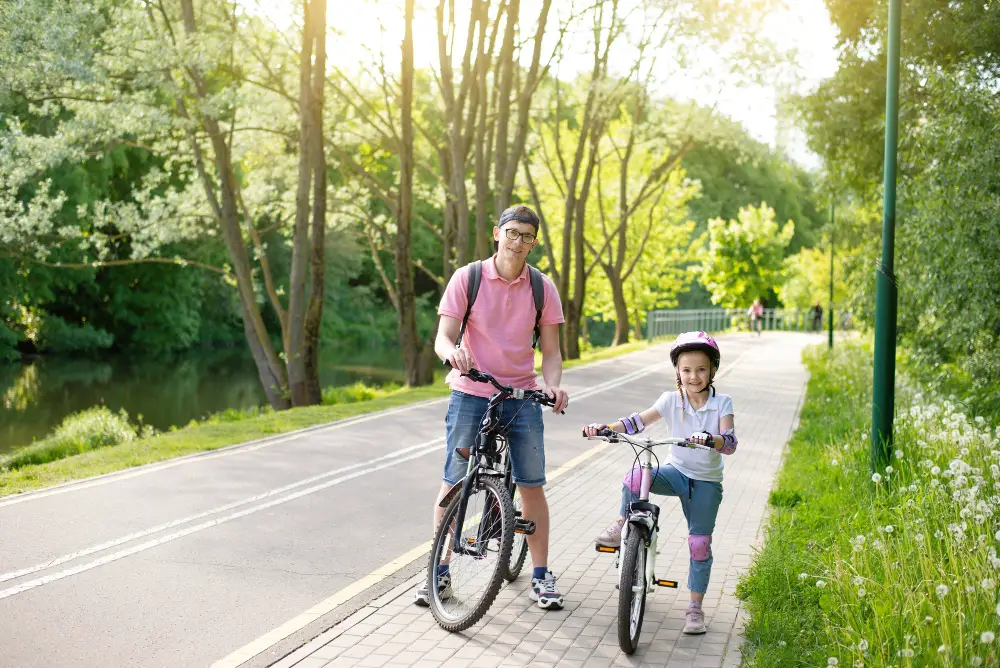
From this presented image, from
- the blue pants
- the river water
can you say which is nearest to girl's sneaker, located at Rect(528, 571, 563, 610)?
the blue pants

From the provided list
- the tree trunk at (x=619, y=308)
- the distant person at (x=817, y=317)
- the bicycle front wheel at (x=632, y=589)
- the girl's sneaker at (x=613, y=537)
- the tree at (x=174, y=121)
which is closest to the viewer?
the bicycle front wheel at (x=632, y=589)

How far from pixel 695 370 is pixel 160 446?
902 cm

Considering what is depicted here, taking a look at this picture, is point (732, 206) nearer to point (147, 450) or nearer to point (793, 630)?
point (147, 450)

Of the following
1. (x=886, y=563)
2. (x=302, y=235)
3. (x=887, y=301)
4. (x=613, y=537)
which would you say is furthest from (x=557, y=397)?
(x=302, y=235)

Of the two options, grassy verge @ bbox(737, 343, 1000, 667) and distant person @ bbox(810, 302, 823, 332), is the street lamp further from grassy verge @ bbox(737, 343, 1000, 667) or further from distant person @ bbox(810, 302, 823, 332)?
distant person @ bbox(810, 302, 823, 332)

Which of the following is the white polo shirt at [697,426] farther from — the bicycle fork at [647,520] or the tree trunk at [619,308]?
the tree trunk at [619,308]

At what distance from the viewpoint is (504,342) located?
575 cm

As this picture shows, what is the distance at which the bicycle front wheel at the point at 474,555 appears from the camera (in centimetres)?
539

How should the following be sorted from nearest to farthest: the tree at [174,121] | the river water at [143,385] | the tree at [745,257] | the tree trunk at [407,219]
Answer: the tree at [174,121] → the tree trunk at [407,219] → the river water at [143,385] → the tree at [745,257]

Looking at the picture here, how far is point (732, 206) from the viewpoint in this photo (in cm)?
7544

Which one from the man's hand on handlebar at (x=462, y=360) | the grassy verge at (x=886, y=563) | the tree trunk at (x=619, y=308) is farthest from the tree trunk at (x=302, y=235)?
the tree trunk at (x=619, y=308)

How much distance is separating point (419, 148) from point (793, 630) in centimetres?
2830

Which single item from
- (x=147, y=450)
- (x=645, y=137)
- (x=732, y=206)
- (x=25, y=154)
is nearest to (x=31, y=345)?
(x=645, y=137)

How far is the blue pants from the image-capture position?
18.1 feet
